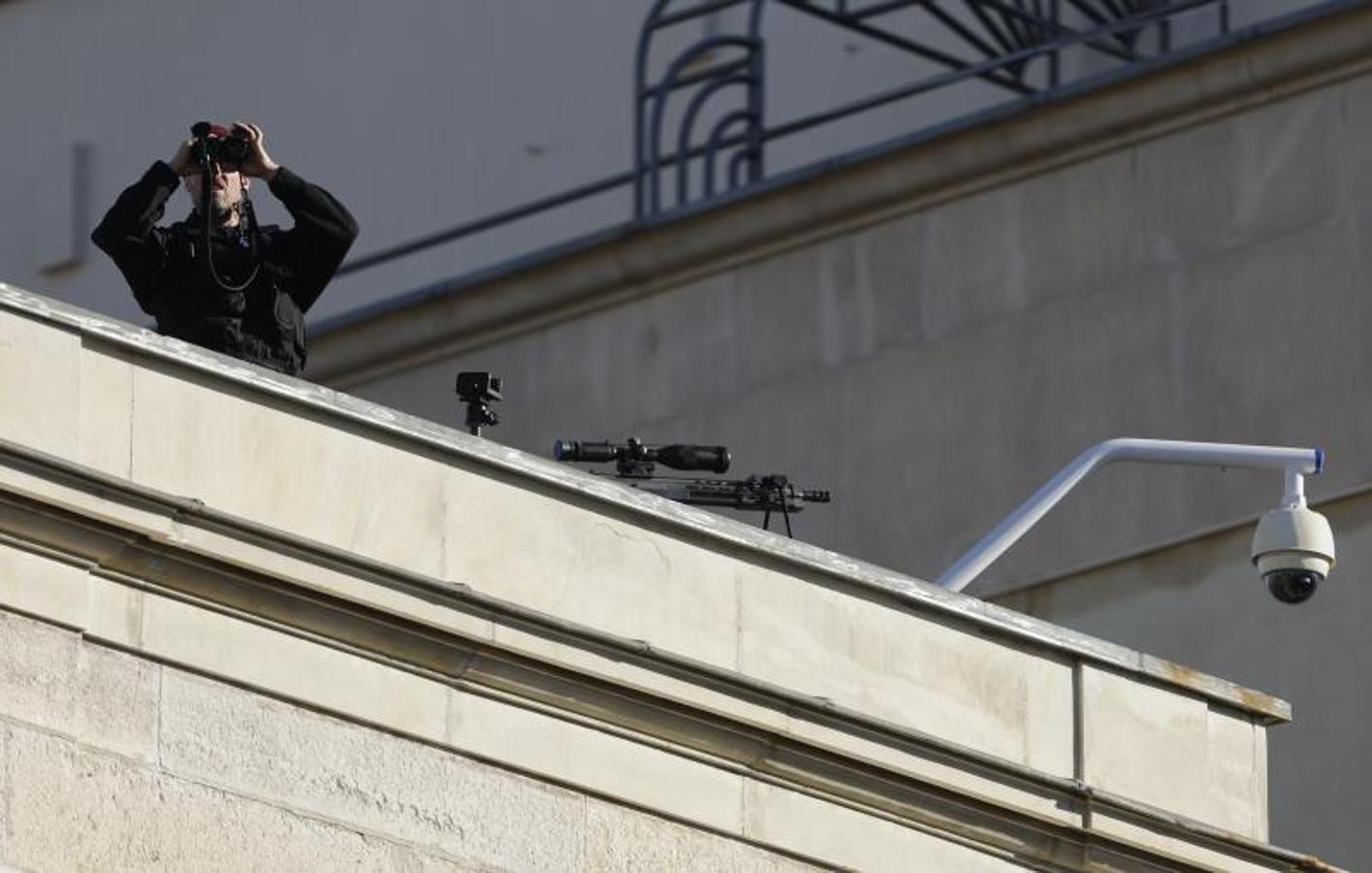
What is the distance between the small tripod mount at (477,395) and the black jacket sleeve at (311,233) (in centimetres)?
76

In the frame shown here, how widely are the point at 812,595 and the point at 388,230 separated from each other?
18235 mm

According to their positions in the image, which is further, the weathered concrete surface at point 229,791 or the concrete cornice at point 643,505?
the concrete cornice at point 643,505

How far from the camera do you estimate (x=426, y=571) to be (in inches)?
961

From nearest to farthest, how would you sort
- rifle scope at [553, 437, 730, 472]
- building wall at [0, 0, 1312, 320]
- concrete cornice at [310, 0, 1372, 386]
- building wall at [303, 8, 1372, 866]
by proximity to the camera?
rifle scope at [553, 437, 730, 472] → building wall at [303, 8, 1372, 866] → concrete cornice at [310, 0, 1372, 386] → building wall at [0, 0, 1312, 320]

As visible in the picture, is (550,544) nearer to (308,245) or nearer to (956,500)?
(308,245)

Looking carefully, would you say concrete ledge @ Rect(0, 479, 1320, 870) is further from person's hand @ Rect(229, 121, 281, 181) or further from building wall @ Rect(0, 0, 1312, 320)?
building wall @ Rect(0, 0, 1312, 320)

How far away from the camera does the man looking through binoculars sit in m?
24.4

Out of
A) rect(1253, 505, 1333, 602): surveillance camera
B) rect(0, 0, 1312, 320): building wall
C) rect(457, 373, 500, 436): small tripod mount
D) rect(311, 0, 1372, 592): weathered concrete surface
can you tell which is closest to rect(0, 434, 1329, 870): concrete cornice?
rect(457, 373, 500, 436): small tripod mount

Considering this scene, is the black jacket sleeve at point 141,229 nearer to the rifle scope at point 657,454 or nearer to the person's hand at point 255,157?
the person's hand at point 255,157

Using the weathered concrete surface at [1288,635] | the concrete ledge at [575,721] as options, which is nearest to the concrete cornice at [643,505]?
the concrete ledge at [575,721]

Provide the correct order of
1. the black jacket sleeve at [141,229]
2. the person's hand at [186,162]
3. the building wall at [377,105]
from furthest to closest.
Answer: the building wall at [377,105], the person's hand at [186,162], the black jacket sleeve at [141,229]

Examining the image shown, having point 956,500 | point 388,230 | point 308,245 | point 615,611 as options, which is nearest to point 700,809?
point 615,611

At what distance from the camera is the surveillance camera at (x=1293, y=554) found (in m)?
29.5

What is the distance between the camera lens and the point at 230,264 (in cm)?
2448
